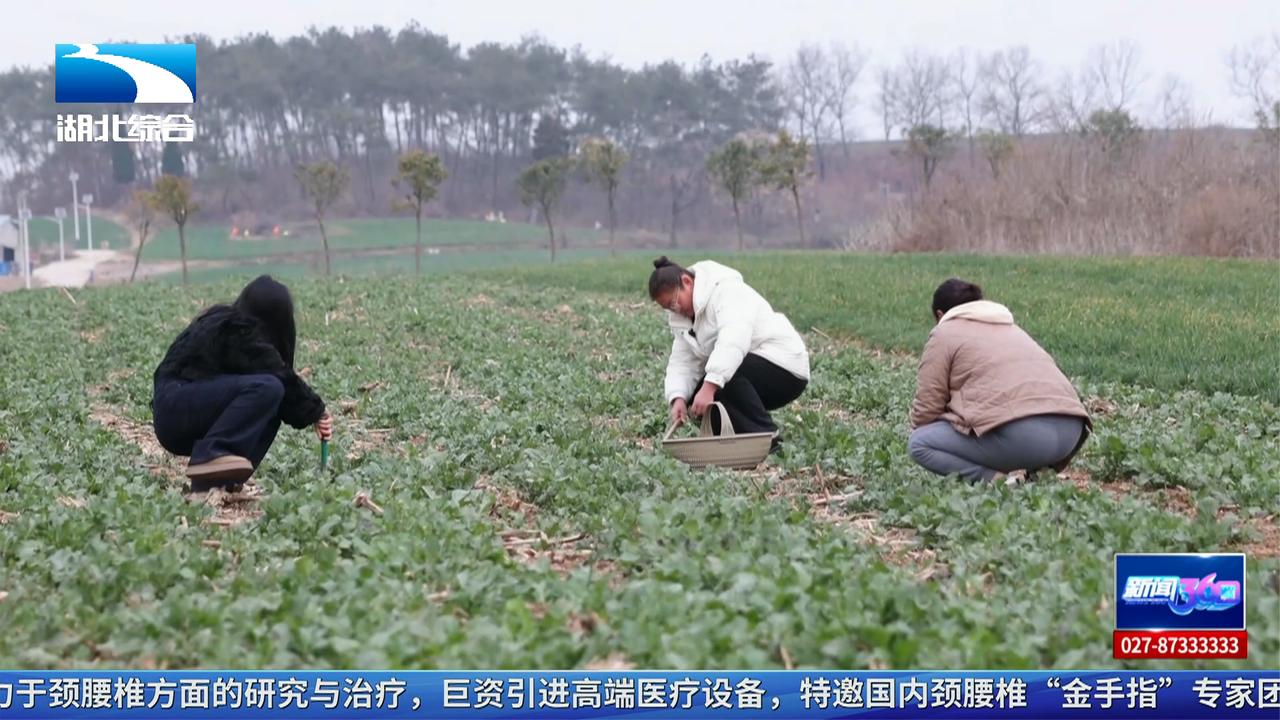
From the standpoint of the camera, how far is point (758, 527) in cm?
553

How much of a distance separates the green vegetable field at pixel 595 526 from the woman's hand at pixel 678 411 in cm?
31

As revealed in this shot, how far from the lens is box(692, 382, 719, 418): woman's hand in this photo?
24.6ft

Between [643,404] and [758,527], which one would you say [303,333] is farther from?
[758,527]

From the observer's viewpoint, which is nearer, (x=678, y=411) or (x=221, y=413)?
(x=221, y=413)

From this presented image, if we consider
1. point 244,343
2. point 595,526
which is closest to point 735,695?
point 595,526

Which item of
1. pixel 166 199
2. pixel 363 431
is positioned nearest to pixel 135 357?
pixel 363 431

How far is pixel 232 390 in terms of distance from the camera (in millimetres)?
7027

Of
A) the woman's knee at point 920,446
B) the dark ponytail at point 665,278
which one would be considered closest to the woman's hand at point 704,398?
the dark ponytail at point 665,278

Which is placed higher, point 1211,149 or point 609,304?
point 1211,149

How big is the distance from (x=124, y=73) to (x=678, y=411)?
36.3 ft

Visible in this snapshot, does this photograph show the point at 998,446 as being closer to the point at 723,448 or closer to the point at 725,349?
the point at 723,448

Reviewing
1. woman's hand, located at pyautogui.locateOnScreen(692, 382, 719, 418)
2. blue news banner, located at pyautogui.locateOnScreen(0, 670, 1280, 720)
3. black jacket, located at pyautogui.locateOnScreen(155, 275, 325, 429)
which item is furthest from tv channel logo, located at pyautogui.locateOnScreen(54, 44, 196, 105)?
blue news banner, located at pyautogui.locateOnScreen(0, 670, 1280, 720)

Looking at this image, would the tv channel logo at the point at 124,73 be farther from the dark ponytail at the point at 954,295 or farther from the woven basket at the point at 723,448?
the dark ponytail at the point at 954,295

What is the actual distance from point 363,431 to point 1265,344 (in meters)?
8.35
